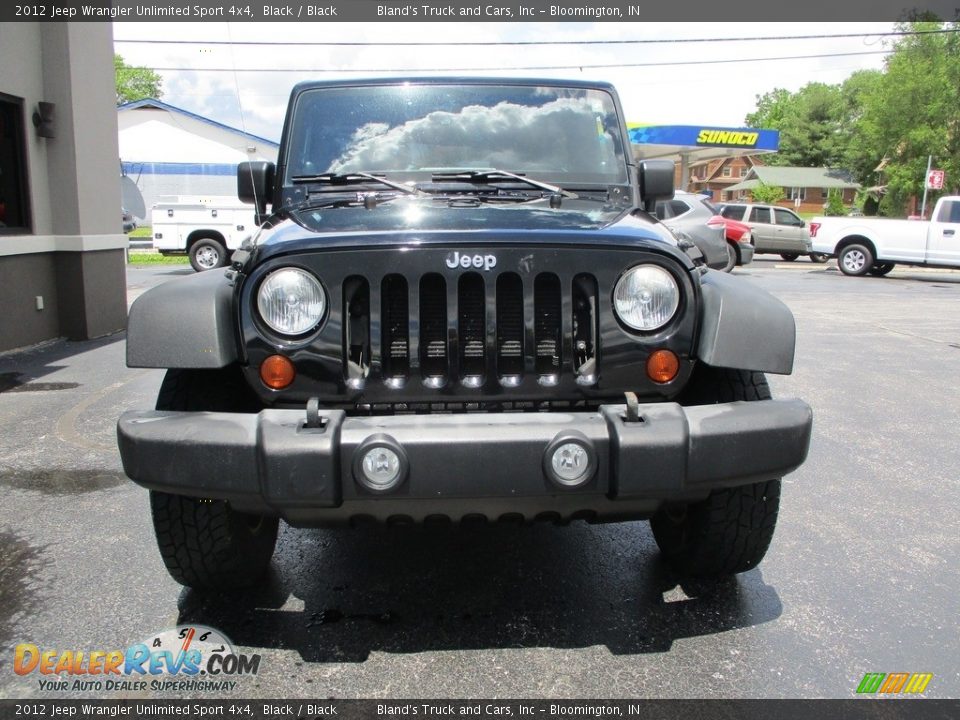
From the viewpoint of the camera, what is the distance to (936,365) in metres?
7.77

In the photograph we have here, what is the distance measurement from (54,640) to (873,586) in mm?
2974

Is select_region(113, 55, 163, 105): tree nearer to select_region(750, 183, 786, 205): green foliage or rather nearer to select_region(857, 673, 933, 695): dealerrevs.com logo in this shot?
select_region(750, 183, 786, 205): green foliage

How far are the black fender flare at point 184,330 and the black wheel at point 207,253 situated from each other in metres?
15.8

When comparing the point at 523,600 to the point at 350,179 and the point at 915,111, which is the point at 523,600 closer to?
the point at 350,179

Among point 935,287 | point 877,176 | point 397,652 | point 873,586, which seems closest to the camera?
point 397,652

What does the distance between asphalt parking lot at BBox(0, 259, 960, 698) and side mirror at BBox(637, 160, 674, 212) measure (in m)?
1.54

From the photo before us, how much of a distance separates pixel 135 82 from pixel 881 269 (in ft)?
233

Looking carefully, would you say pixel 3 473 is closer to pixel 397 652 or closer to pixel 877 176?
pixel 397 652

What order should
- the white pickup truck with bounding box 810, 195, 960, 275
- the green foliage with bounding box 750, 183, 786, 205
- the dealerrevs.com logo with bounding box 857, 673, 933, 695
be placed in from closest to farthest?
the dealerrevs.com logo with bounding box 857, 673, 933, 695 → the white pickup truck with bounding box 810, 195, 960, 275 → the green foliage with bounding box 750, 183, 786, 205

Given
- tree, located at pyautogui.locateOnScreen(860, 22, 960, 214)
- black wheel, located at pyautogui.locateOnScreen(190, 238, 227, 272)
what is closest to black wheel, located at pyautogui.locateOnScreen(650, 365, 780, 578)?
black wheel, located at pyautogui.locateOnScreen(190, 238, 227, 272)

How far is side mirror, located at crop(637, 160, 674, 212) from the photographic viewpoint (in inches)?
139

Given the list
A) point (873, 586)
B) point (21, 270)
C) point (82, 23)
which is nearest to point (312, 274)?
point (873, 586)

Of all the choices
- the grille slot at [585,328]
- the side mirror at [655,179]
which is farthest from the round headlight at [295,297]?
the side mirror at [655,179]

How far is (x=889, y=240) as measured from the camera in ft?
59.9
